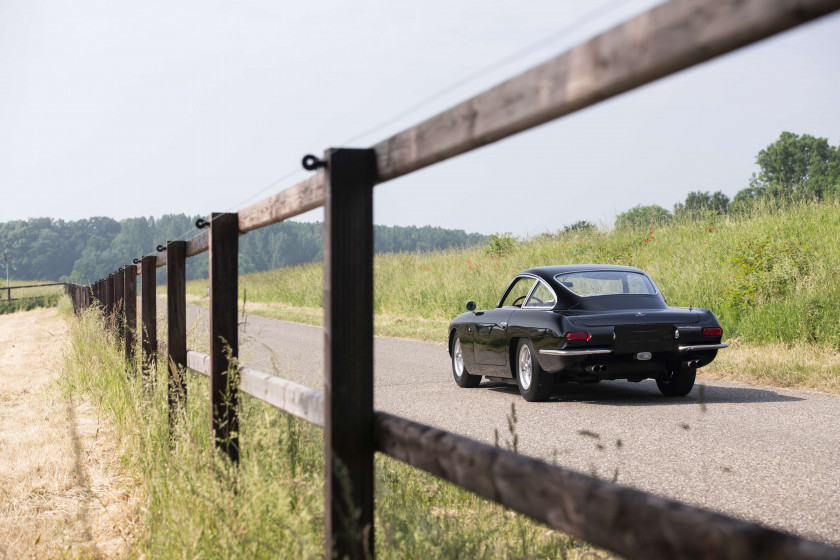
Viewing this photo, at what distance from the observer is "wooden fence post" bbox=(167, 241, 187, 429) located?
18.7ft

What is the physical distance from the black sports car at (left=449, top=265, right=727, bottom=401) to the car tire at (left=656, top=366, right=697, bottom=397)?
0.04 feet

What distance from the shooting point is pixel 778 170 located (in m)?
79.9

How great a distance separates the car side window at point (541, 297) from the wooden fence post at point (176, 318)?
4.55 m

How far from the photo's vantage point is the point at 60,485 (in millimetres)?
5219

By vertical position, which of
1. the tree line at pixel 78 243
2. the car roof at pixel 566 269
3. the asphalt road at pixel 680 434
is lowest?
the asphalt road at pixel 680 434

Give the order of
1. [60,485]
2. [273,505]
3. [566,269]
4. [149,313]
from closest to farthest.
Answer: [273,505] < [60,485] < [149,313] < [566,269]

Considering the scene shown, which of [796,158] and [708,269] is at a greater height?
[796,158]

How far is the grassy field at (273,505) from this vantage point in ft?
9.43

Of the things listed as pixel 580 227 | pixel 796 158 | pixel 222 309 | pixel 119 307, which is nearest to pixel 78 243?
pixel 796 158

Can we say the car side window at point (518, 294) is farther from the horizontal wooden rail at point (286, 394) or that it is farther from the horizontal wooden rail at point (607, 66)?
the horizontal wooden rail at point (607, 66)

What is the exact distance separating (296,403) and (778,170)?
85.7 m

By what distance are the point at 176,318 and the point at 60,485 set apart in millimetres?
1329

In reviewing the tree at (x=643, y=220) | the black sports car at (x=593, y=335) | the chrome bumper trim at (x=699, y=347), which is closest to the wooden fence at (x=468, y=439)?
the black sports car at (x=593, y=335)

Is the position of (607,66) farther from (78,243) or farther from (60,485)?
(78,243)
